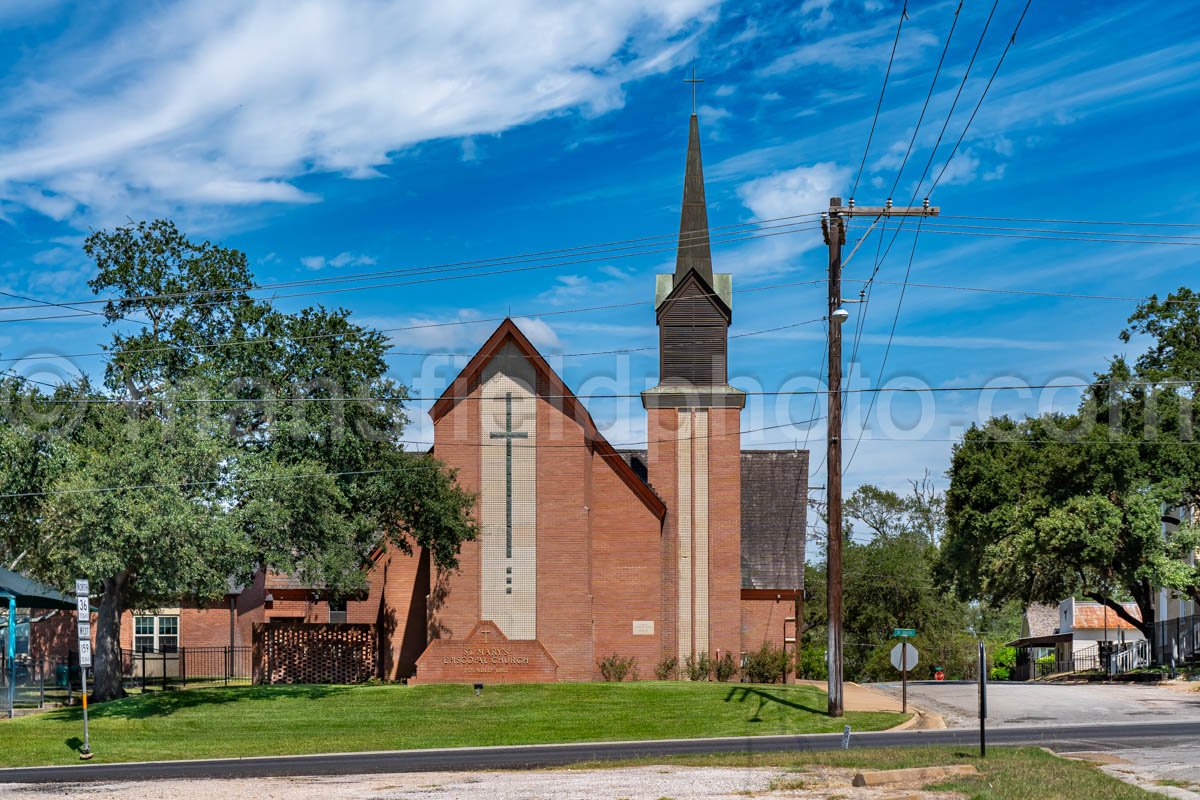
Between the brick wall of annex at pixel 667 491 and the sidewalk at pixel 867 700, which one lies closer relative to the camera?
the sidewalk at pixel 867 700

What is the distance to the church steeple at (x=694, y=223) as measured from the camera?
153 ft

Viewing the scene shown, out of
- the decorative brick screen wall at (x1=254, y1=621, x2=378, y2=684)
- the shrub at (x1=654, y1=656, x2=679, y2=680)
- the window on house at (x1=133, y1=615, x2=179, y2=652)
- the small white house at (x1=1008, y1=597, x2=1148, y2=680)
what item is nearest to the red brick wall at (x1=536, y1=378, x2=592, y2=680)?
the shrub at (x1=654, y1=656, x2=679, y2=680)

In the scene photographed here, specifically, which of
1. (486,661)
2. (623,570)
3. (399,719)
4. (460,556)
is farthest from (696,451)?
(399,719)

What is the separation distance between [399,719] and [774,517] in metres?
20.9

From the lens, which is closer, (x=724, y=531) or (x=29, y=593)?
(x=29, y=593)

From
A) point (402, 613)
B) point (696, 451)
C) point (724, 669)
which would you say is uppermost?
point (696, 451)

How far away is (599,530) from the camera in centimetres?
4425

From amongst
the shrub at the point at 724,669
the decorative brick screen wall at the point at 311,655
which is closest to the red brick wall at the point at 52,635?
the decorative brick screen wall at the point at 311,655

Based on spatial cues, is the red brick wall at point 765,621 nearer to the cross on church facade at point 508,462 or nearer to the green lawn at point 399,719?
the green lawn at point 399,719

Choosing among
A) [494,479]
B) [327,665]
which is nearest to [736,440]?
[494,479]

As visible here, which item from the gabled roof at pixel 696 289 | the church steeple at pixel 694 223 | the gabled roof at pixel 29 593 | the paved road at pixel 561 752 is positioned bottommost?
the paved road at pixel 561 752

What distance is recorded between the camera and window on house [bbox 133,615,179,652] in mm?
63750

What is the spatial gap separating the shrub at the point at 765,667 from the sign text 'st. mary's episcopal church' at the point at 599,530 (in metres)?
0.67

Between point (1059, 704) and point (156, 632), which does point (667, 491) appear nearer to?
point (1059, 704)
